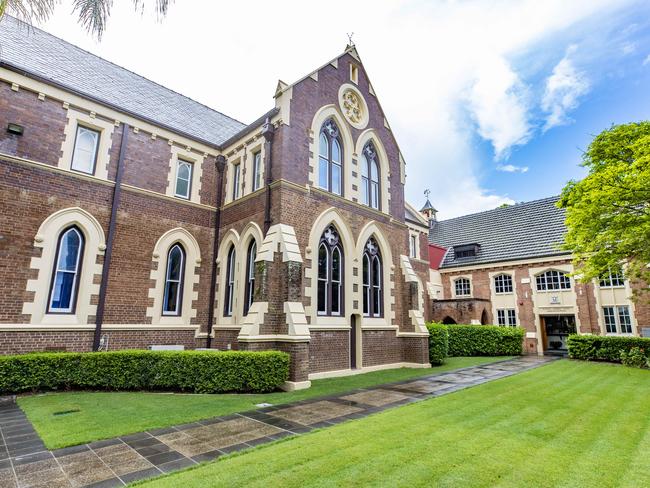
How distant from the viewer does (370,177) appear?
15484 millimetres

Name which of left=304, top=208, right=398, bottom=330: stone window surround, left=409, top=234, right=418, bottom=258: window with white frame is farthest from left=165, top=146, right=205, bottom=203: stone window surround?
left=409, top=234, right=418, bottom=258: window with white frame

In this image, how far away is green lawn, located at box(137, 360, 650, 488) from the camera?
4.15 meters

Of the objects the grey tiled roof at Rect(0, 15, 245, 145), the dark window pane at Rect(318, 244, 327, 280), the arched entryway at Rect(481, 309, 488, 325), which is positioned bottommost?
the arched entryway at Rect(481, 309, 488, 325)

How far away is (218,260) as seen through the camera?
→ 1390cm

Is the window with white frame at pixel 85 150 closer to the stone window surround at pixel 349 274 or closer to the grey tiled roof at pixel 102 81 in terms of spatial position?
the grey tiled roof at pixel 102 81

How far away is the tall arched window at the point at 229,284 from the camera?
1318cm

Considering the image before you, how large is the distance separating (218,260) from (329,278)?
4.57m

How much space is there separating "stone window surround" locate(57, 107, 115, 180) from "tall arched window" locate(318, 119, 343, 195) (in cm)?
732

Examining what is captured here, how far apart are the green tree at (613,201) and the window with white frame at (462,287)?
12.5 metres

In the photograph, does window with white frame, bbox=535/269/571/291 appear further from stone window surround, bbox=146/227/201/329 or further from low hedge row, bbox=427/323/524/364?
stone window surround, bbox=146/227/201/329

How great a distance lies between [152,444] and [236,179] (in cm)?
1073

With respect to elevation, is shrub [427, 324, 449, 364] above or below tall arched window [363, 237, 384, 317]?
below

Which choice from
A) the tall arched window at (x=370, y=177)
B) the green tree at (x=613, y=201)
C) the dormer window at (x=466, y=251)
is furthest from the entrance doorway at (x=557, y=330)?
the tall arched window at (x=370, y=177)

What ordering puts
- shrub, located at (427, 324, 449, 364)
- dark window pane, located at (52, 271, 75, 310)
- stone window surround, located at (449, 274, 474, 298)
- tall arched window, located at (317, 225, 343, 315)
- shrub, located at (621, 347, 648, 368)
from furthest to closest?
stone window surround, located at (449, 274, 474, 298), shrub, located at (621, 347, 648, 368), shrub, located at (427, 324, 449, 364), tall arched window, located at (317, 225, 343, 315), dark window pane, located at (52, 271, 75, 310)
